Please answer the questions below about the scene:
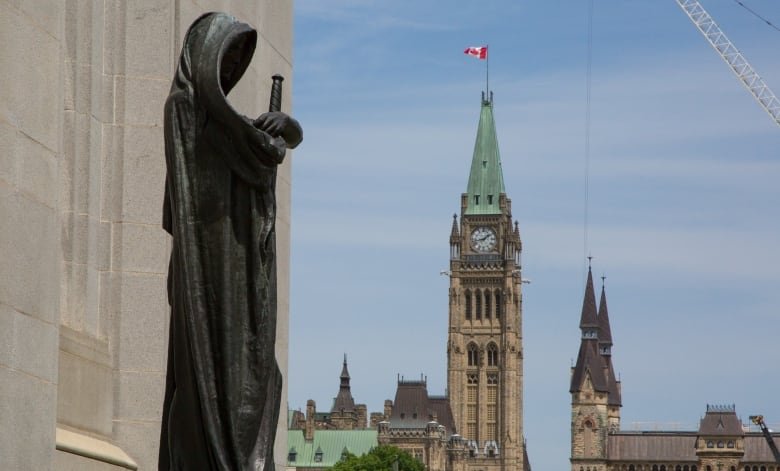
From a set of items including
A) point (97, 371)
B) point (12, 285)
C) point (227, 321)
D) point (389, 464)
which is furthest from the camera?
point (389, 464)

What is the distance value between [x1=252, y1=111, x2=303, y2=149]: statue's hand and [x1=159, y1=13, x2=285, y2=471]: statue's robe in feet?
0.20

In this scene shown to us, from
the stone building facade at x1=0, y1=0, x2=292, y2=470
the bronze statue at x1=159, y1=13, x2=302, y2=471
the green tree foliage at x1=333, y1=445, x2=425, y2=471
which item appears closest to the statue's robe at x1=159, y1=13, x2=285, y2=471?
the bronze statue at x1=159, y1=13, x2=302, y2=471

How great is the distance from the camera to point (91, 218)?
1052 centimetres

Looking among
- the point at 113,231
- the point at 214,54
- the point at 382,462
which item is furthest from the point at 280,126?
the point at 382,462

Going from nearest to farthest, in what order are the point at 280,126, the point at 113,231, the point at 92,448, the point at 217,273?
the point at 217,273
the point at 280,126
the point at 92,448
the point at 113,231

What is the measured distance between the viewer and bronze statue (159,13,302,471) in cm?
643

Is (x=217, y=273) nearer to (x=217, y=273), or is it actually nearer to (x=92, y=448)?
(x=217, y=273)

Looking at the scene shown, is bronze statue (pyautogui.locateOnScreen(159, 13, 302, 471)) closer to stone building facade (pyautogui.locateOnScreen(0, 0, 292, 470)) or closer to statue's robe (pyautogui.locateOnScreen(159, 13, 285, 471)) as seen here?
statue's robe (pyautogui.locateOnScreen(159, 13, 285, 471))

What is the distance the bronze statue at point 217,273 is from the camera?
643 cm

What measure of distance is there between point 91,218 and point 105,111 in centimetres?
77

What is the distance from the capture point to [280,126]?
6.60 metres

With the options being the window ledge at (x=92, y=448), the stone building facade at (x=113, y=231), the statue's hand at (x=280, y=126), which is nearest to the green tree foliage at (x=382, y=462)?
the stone building facade at (x=113, y=231)

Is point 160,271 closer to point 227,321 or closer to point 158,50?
point 158,50

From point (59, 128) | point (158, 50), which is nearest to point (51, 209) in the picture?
point (59, 128)
